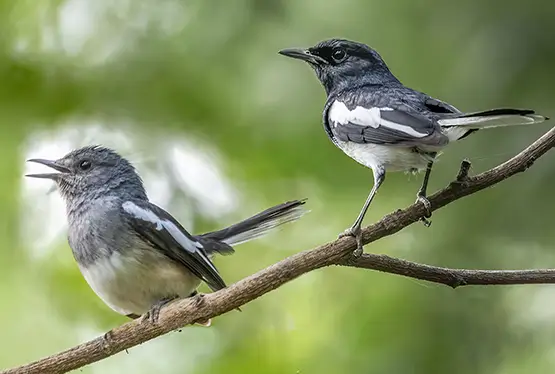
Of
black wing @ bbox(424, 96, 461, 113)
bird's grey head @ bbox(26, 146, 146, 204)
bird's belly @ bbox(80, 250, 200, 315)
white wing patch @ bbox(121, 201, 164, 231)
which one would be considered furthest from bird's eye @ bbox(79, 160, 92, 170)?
black wing @ bbox(424, 96, 461, 113)

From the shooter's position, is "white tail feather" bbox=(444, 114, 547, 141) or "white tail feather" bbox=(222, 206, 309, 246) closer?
"white tail feather" bbox=(444, 114, 547, 141)

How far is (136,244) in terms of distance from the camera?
2.06 metres

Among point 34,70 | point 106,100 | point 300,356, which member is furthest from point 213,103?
point 300,356

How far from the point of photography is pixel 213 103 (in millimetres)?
2916

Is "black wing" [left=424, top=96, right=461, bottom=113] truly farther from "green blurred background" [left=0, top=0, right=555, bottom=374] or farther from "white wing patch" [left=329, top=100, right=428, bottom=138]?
"green blurred background" [left=0, top=0, right=555, bottom=374]

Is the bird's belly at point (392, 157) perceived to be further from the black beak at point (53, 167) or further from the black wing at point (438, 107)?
the black beak at point (53, 167)

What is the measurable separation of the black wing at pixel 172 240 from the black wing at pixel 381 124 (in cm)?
44

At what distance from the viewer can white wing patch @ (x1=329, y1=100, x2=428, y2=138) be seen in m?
1.83

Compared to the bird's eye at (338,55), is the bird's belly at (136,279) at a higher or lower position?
lower

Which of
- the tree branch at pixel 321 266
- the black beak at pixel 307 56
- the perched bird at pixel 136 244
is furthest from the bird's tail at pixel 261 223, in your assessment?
the tree branch at pixel 321 266

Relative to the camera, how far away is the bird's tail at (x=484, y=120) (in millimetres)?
1430

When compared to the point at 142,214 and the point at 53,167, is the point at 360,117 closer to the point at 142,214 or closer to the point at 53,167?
the point at 142,214

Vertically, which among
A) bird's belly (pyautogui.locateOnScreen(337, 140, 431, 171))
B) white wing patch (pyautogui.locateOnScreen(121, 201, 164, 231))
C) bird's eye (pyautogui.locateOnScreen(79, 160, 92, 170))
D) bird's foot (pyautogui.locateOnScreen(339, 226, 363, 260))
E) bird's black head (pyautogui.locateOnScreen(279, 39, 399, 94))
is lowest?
bird's foot (pyautogui.locateOnScreen(339, 226, 363, 260))

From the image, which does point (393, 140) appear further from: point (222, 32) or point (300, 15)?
point (222, 32)
